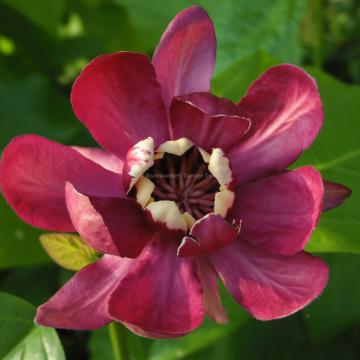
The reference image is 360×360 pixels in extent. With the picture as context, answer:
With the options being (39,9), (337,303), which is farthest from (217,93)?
(39,9)

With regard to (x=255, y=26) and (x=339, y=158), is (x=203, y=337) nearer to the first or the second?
(x=339, y=158)

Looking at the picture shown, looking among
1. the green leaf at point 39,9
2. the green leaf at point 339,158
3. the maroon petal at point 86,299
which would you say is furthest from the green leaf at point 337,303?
the green leaf at point 39,9

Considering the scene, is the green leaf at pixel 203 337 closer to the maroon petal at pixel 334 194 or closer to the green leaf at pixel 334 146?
the green leaf at pixel 334 146

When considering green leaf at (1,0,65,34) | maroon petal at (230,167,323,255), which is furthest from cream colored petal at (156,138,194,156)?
green leaf at (1,0,65,34)

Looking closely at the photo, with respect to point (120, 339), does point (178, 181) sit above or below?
above

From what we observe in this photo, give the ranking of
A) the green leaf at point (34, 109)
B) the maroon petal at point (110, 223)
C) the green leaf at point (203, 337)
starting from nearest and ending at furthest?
the maroon petal at point (110, 223) → the green leaf at point (203, 337) → the green leaf at point (34, 109)

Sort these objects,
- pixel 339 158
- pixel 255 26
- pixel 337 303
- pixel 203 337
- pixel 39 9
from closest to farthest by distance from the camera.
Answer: pixel 339 158 < pixel 203 337 < pixel 337 303 < pixel 255 26 < pixel 39 9
